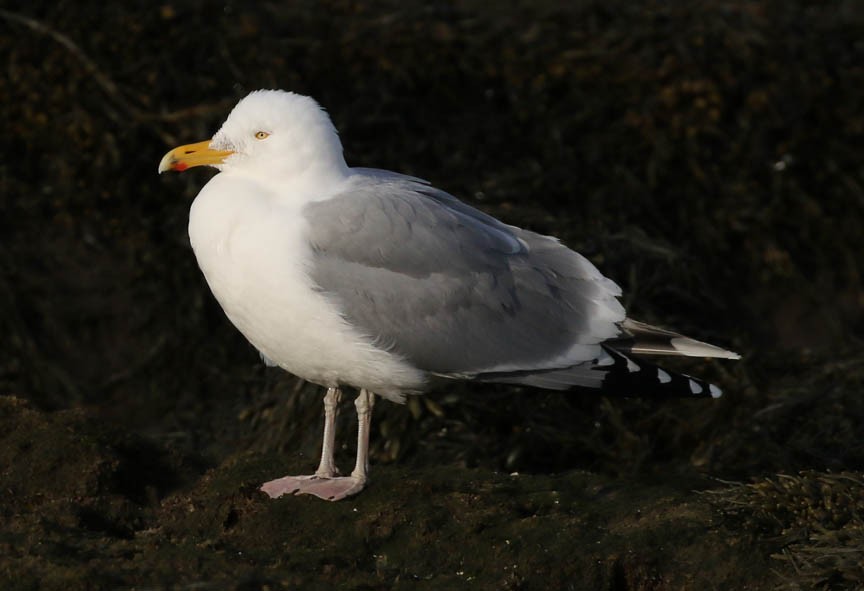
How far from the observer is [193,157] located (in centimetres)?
434

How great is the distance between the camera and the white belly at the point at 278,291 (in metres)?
3.93

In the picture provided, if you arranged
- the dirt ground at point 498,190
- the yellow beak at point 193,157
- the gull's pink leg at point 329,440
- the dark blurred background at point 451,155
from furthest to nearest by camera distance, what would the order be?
the dark blurred background at point 451,155
the dirt ground at point 498,190
the yellow beak at point 193,157
the gull's pink leg at point 329,440

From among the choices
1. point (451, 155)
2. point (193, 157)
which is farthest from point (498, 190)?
point (193, 157)

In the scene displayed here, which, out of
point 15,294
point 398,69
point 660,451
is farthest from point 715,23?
point 15,294

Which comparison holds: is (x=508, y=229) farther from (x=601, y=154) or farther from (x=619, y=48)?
(x=619, y=48)

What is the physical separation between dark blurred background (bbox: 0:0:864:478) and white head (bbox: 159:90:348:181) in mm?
1754

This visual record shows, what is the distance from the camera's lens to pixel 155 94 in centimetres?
690

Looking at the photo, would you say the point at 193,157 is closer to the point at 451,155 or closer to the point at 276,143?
the point at 276,143

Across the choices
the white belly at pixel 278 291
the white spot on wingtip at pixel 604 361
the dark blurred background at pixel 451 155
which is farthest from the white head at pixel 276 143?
the dark blurred background at pixel 451 155

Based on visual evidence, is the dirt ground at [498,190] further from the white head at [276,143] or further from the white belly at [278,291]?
the white head at [276,143]

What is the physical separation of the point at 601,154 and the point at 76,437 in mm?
3797

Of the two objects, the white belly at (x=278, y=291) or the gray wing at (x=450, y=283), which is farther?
the gray wing at (x=450, y=283)

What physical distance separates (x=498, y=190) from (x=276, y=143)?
2.58 meters

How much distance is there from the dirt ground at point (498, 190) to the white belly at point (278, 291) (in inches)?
21.0
